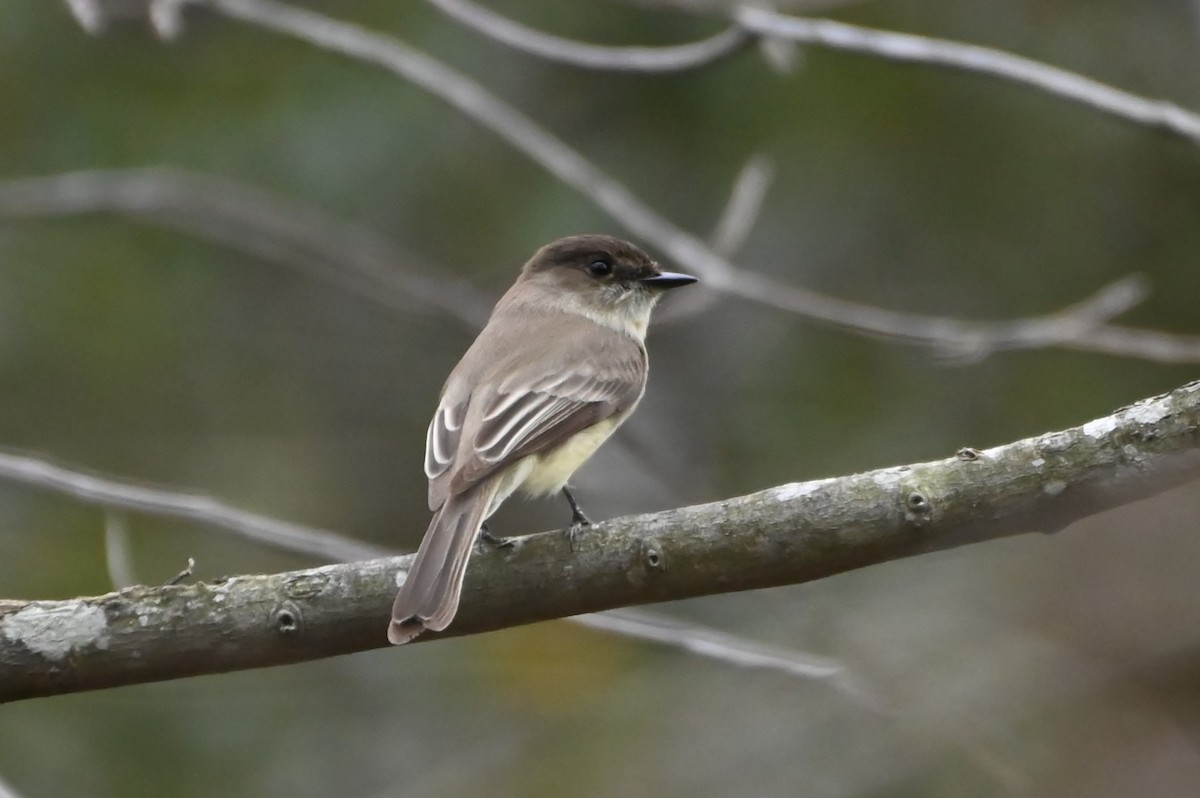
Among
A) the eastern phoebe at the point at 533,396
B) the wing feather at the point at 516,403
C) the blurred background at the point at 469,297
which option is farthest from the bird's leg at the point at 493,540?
the blurred background at the point at 469,297

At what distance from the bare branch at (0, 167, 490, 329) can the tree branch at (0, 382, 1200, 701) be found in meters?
3.38

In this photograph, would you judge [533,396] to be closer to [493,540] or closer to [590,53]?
[493,540]

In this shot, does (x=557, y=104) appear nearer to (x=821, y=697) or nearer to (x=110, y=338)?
(x=110, y=338)

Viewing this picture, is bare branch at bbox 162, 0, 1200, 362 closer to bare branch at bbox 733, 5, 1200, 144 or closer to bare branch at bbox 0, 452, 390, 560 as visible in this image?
bare branch at bbox 733, 5, 1200, 144

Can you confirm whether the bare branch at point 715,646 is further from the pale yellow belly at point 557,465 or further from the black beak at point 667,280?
the black beak at point 667,280

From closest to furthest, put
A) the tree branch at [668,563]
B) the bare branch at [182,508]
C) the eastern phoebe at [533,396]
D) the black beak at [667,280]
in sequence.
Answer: the tree branch at [668,563] → the eastern phoebe at [533,396] → the bare branch at [182,508] → the black beak at [667,280]

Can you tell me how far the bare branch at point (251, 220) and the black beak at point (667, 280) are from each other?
1.11 meters

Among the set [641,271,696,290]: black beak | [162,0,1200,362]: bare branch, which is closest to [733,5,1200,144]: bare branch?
[162,0,1200,362]: bare branch

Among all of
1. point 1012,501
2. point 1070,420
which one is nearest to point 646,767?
point 1012,501

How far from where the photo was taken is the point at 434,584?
11.5 feet

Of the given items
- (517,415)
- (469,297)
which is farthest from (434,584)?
(469,297)

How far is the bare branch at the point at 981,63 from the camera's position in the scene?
4.67 metres

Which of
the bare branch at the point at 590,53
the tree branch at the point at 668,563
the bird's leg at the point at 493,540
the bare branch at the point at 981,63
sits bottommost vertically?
the tree branch at the point at 668,563

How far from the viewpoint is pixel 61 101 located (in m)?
8.05
